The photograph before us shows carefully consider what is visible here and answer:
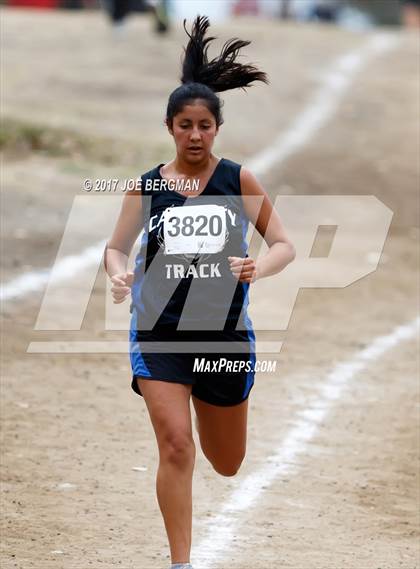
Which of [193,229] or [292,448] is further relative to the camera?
[292,448]

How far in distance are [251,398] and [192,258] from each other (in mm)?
4080

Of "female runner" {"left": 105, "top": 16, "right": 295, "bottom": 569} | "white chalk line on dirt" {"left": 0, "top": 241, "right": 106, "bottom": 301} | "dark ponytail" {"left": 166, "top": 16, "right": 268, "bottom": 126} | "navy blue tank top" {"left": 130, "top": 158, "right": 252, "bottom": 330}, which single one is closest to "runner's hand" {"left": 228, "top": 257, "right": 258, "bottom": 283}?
"female runner" {"left": 105, "top": 16, "right": 295, "bottom": 569}

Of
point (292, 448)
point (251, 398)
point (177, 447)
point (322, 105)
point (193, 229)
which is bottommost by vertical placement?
point (322, 105)

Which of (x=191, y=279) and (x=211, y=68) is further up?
(x=211, y=68)

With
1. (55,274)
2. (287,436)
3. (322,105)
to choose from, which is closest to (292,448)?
(287,436)

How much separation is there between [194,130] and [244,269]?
676mm

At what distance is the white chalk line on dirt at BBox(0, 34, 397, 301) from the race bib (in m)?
6.12

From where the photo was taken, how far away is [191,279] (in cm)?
608

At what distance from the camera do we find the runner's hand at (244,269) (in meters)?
5.90

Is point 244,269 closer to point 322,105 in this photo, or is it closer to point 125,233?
point 125,233

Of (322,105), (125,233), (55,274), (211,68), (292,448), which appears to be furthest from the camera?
(322,105)

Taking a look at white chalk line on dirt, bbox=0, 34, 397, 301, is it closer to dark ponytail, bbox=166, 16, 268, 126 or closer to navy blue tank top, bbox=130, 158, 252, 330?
dark ponytail, bbox=166, 16, 268, 126

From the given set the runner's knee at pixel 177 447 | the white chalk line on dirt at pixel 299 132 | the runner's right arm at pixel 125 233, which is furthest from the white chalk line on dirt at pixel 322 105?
the runner's knee at pixel 177 447

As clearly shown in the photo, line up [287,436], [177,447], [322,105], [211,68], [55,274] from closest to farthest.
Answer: [177,447], [211,68], [287,436], [55,274], [322,105]
